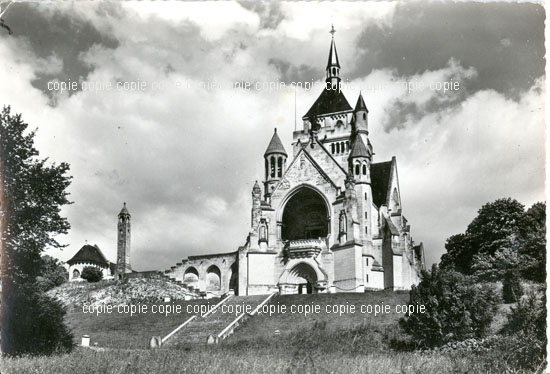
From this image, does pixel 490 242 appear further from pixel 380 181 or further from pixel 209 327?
pixel 209 327

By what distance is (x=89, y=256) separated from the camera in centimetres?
7781

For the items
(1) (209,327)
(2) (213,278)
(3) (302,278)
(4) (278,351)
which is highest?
(2) (213,278)

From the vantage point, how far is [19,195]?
71.4ft

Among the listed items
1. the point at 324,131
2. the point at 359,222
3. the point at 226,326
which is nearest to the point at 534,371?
the point at 226,326

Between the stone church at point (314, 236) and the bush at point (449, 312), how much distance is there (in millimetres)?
17240

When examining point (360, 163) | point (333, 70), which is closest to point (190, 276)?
point (360, 163)

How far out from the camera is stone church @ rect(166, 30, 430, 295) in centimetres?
4503

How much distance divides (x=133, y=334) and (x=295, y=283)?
16787 millimetres

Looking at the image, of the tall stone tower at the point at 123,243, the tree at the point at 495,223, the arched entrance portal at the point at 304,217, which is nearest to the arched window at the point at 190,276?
the tall stone tower at the point at 123,243

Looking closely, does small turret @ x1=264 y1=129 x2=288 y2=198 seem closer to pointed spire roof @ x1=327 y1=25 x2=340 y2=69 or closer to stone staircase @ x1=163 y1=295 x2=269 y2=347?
pointed spire roof @ x1=327 y1=25 x2=340 y2=69

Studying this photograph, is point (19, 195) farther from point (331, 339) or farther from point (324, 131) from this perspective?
point (324, 131)

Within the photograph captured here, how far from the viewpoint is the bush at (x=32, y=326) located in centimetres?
2000

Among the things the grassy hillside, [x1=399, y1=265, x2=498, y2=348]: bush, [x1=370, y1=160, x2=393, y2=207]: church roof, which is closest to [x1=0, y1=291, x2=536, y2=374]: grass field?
the grassy hillside

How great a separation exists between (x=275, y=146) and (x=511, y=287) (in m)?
22.5
